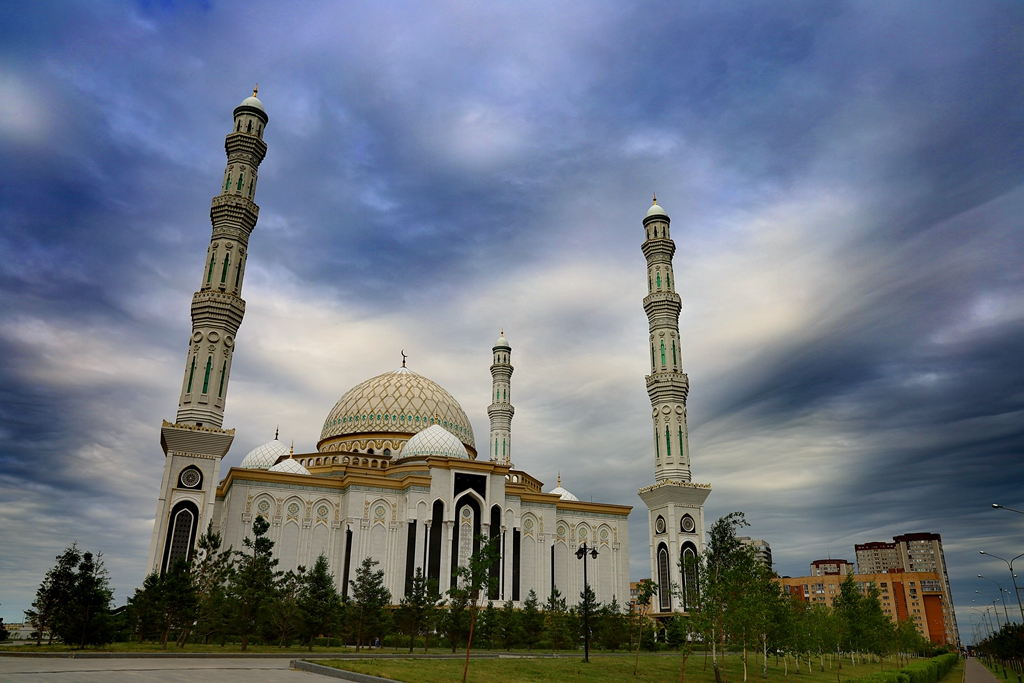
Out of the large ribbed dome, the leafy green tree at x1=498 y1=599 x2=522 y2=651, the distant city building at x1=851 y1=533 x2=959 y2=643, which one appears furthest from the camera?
the distant city building at x1=851 y1=533 x2=959 y2=643

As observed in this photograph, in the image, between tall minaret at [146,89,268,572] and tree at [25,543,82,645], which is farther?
tall minaret at [146,89,268,572]

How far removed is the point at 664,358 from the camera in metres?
48.4

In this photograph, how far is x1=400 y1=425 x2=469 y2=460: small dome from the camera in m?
44.1

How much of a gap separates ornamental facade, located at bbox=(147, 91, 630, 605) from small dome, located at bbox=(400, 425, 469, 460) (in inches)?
3.3

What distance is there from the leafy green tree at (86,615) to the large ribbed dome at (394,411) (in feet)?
85.4

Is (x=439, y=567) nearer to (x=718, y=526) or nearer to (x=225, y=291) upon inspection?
(x=718, y=526)

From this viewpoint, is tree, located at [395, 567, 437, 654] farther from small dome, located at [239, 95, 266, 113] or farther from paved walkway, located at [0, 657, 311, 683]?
small dome, located at [239, 95, 266, 113]

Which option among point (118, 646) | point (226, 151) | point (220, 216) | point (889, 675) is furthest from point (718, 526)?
point (226, 151)

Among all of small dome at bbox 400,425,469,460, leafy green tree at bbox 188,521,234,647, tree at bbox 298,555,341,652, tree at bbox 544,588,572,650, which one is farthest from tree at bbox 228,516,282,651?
small dome at bbox 400,425,469,460

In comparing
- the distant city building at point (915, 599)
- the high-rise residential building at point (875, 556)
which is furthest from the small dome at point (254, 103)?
the high-rise residential building at point (875, 556)

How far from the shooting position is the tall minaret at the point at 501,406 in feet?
181

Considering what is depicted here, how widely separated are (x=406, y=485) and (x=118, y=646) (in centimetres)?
1848

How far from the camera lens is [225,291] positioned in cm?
3916

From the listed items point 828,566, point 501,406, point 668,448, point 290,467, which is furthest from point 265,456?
point 828,566
